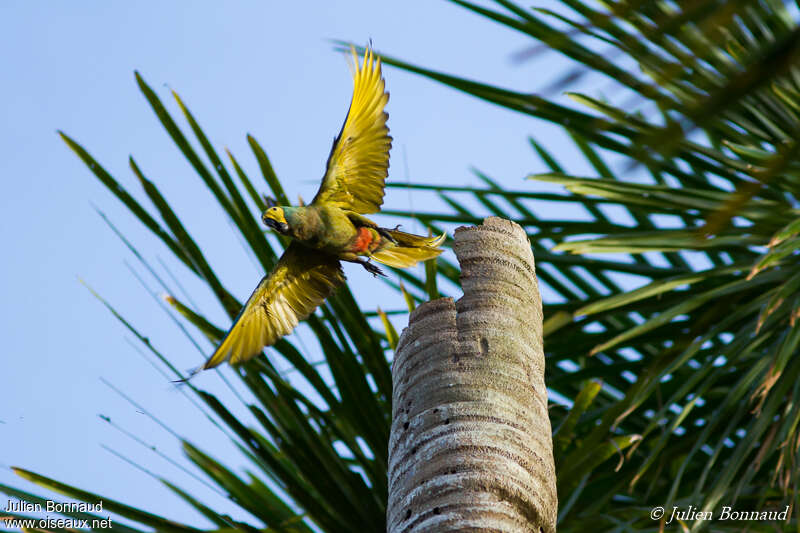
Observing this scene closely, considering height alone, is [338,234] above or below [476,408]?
above

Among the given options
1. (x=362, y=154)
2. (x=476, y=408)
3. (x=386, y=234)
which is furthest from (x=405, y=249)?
(x=476, y=408)

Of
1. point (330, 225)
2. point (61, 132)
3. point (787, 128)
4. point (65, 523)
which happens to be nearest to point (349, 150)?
point (330, 225)

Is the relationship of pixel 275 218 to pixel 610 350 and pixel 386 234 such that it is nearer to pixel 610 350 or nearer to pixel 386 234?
pixel 386 234

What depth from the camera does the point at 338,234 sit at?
2.97 metres

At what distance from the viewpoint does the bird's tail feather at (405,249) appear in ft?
10.1

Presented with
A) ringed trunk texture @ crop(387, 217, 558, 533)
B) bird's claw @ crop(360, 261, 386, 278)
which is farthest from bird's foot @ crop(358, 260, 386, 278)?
ringed trunk texture @ crop(387, 217, 558, 533)

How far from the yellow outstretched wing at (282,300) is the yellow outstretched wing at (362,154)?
219mm

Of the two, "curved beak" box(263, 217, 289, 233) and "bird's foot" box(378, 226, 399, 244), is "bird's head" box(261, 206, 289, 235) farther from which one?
"bird's foot" box(378, 226, 399, 244)

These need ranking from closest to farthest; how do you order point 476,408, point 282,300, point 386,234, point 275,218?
point 476,408
point 275,218
point 282,300
point 386,234

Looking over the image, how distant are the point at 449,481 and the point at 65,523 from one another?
123 centimetres

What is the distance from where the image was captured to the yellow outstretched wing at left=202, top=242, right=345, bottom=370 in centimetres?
269

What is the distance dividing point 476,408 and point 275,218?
3.34 ft

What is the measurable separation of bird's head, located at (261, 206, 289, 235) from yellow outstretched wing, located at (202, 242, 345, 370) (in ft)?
0.81

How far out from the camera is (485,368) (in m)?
2.06
